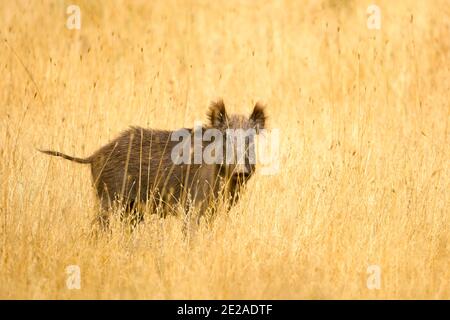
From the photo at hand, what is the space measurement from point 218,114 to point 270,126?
2205 mm

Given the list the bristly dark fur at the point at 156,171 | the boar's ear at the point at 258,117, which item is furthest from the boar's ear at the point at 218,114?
the boar's ear at the point at 258,117

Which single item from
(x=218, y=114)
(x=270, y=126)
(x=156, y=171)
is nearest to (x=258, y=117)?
(x=218, y=114)

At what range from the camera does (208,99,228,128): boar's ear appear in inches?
252

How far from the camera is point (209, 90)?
9.70 m

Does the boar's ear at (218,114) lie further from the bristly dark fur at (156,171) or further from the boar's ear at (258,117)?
the boar's ear at (258,117)

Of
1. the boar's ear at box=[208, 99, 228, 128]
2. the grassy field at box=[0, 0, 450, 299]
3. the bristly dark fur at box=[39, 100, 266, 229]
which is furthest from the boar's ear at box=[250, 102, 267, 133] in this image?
the grassy field at box=[0, 0, 450, 299]

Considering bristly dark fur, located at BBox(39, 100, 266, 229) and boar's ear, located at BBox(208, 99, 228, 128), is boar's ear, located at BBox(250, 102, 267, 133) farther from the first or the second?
boar's ear, located at BBox(208, 99, 228, 128)

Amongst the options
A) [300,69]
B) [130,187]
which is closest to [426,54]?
[300,69]

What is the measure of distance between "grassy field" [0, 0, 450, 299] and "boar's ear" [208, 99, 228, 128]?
70 cm
